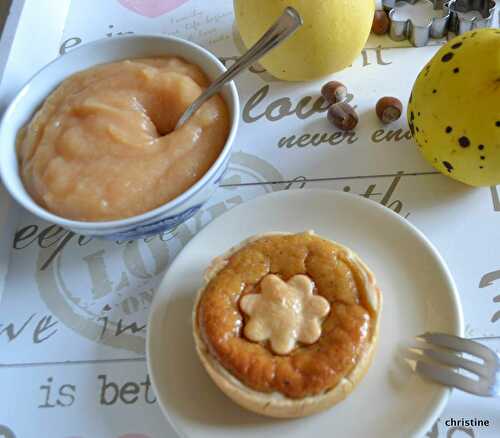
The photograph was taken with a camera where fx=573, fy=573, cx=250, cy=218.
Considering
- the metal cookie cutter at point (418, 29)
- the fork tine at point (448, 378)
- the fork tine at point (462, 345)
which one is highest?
the metal cookie cutter at point (418, 29)

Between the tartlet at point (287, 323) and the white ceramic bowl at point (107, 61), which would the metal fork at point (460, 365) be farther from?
the white ceramic bowl at point (107, 61)

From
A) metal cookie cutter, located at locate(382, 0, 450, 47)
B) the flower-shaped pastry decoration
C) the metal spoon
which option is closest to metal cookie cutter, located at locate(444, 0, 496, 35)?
metal cookie cutter, located at locate(382, 0, 450, 47)

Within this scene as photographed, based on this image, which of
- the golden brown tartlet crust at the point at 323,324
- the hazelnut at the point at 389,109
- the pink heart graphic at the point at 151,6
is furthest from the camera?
the pink heart graphic at the point at 151,6

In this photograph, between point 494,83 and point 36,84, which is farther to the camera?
point 36,84

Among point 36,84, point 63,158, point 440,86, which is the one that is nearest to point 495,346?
point 440,86

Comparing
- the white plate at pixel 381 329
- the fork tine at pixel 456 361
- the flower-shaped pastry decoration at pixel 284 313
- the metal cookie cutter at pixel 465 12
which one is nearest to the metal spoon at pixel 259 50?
the white plate at pixel 381 329

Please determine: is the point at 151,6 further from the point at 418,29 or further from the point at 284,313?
the point at 284,313

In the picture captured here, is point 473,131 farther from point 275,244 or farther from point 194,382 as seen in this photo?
point 194,382
